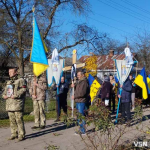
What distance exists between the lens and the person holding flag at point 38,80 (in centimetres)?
732

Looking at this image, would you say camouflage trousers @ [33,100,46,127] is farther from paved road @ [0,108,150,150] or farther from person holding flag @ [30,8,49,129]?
paved road @ [0,108,150,150]

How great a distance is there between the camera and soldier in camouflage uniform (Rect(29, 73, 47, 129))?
782cm

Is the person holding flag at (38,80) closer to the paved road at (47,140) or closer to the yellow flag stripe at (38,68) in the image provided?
the yellow flag stripe at (38,68)

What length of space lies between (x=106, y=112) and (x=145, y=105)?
38.5ft

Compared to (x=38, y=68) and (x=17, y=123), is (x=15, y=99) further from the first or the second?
(x=38, y=68)

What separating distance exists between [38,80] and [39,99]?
1.93 ft

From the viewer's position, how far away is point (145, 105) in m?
16.0

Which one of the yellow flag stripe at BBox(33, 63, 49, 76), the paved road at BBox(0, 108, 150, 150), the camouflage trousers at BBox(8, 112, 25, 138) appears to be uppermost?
the yellow flag stripe at BBox(33, 63, 49, 76)

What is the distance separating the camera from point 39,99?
25.6 ft

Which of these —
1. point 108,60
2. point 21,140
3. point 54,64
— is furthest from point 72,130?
point 108,60

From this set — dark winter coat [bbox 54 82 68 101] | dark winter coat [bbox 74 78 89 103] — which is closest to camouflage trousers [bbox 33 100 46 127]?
dark winter coat [bbox 74 78 89 103]

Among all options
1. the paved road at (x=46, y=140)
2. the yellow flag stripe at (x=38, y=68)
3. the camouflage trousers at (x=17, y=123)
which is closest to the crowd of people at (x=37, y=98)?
the camouflage trousers at (x=17, y=123)

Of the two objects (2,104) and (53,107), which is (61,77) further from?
(53,107)

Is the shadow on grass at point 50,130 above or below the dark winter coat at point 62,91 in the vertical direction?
below
